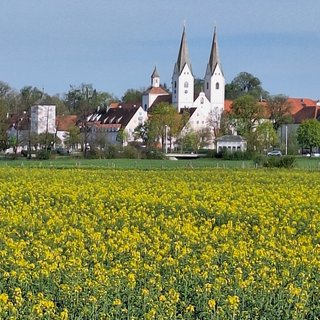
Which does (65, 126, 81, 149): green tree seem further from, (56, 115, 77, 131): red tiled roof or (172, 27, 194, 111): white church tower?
(172, 27, 194, 111): white church tower

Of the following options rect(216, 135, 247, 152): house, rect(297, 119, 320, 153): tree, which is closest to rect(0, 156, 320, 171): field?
rect(216, 135, 247, 152): house

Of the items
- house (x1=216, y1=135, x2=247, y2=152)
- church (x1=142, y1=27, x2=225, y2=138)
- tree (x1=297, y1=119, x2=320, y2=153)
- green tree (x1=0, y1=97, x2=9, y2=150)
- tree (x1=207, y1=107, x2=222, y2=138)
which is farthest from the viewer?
church (x1=142, y1=27, x2=225, y2=138)

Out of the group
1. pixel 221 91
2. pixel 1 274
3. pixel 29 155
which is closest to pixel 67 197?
pixel 1 274

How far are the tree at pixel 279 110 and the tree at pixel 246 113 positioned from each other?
45.8 feet

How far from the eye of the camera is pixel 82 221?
14.8 metres

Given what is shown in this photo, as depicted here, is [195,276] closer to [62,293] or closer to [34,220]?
[62,293]

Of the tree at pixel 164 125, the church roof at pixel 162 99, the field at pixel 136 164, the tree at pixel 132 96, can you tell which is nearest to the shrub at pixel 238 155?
the field at pixel 136 164

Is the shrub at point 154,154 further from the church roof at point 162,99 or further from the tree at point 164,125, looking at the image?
the church roof at point 162,99

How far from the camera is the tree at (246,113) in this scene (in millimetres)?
105875

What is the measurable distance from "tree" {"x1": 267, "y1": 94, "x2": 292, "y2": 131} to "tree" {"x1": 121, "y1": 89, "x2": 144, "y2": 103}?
39.3 meters

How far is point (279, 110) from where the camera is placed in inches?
4865

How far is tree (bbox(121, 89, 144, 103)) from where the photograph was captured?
16088cm

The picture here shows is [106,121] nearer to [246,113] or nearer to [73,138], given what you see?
[73,138]

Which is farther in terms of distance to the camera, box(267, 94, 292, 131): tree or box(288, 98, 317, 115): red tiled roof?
box(288, 98, 317, 115): red tiled roof
